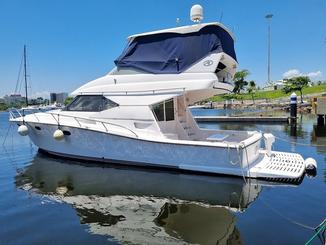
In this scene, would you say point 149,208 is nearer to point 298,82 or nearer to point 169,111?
point 169,111

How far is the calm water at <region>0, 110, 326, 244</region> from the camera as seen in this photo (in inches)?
207

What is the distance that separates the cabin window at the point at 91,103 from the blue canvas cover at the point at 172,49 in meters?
1.40

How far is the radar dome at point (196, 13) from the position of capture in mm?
10117

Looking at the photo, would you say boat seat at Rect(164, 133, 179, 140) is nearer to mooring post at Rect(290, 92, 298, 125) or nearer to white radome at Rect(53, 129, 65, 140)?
white radome at Rect(53, 129, 65, 140)

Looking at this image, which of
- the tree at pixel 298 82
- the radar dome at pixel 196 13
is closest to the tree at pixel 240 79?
the tree at pixel 298 82

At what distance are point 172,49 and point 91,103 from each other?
3428 millimetres

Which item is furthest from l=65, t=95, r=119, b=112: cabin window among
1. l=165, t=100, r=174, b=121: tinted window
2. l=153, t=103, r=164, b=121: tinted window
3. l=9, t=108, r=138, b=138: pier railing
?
l=165, t=100, r=174, b=121: tinted window

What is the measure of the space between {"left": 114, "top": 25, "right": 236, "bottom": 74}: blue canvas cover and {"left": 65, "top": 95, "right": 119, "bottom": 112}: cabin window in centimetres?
140

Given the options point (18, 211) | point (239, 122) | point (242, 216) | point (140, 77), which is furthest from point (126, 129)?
point (239, 122)

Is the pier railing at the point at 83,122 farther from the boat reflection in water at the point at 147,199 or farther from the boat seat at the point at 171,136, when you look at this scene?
the boat reflection in water at the point at 147,199

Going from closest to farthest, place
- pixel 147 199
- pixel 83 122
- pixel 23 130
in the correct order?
pixel 147 199
pixel 83 122
pixel 23 130

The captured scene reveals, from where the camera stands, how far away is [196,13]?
10148 mm

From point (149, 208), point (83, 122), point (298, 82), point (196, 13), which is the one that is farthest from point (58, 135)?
point (298, 82)

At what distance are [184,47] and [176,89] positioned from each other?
4.72ft
